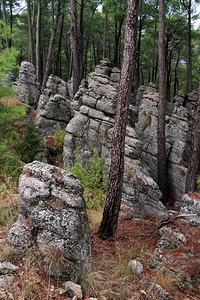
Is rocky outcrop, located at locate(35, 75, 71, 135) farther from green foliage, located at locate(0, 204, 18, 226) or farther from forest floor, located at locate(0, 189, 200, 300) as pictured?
green foliage, located at locate(0, 204, 18, 226)

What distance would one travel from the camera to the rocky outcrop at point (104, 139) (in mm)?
9539

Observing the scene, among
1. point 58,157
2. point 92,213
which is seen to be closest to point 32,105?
point 58,157

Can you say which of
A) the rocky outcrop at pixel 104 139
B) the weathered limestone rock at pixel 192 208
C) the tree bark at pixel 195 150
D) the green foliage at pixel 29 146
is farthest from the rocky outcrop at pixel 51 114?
the weathered limestone rock at pixel 192 208

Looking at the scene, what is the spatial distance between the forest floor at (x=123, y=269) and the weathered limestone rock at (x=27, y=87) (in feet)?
45.0

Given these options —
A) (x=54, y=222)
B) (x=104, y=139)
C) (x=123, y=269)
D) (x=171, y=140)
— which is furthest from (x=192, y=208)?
(x=171, y=140)

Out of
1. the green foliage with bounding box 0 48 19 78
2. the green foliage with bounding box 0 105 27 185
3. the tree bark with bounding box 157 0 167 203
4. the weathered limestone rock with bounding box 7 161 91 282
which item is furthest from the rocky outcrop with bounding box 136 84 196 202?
the weathered limestone rock with bounding box 7 161 91 282

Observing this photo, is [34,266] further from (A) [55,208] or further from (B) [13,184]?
(B) [13,184]

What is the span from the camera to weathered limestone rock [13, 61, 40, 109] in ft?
59.5

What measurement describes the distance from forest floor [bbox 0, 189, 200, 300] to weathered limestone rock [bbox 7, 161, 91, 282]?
19 centimetres

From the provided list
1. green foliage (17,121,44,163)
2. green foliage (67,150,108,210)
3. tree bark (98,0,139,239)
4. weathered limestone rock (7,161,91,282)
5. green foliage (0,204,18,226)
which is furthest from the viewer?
green foliage (17,121,44,163)

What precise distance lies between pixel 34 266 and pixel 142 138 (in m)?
12.4

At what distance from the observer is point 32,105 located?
1855 centimetres

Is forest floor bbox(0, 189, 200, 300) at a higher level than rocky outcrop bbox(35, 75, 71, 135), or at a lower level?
lower

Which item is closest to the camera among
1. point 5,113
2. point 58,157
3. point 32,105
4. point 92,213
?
point 92,213
